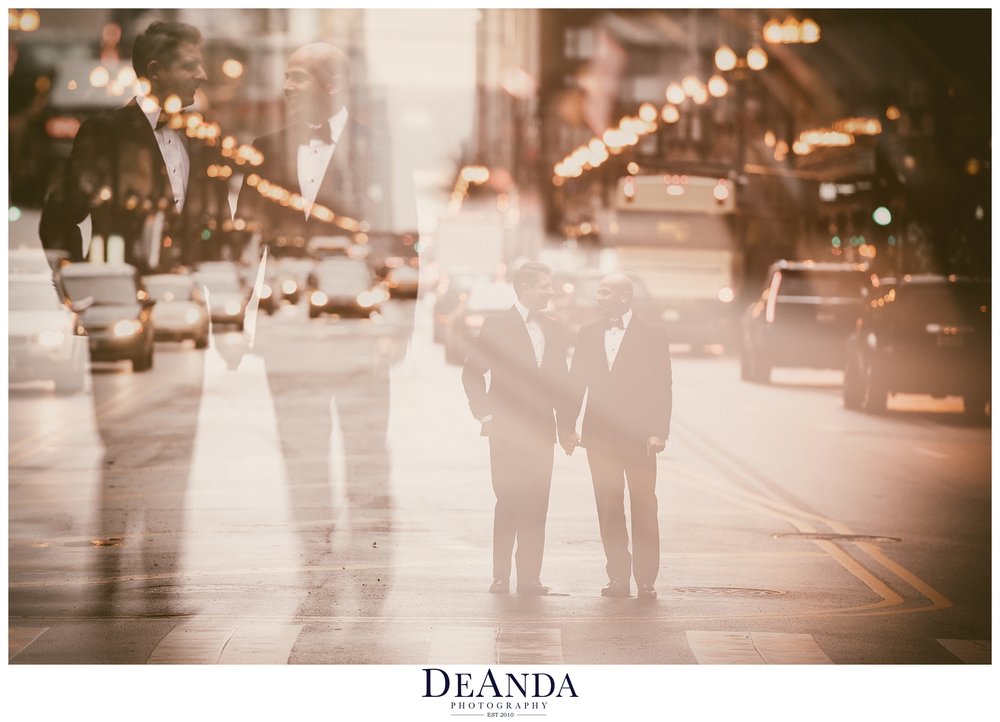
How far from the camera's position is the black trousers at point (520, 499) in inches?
334

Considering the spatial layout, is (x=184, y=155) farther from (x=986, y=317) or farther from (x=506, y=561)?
(x=986, y=317)

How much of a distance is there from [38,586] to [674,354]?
2510 centimetres

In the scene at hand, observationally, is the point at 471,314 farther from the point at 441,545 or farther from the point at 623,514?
the point at 623,514

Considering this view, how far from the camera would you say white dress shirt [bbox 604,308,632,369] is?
27.0 ft

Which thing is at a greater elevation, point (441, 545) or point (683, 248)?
point (683, 248)

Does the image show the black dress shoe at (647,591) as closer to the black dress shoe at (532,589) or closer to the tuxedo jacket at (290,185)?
the black dress shoe at (532,589)

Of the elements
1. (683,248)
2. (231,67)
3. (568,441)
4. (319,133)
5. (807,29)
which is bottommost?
(568,441)

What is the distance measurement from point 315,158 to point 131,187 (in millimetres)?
1340

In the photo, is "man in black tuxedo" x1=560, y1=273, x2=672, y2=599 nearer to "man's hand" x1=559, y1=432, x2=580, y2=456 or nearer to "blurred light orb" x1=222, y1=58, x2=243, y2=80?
"man's hand" x1=559, y1=432, x2=580, y2=456

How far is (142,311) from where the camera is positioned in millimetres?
26828

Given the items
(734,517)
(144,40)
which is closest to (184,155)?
(144,40)

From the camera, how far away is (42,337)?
872 inches

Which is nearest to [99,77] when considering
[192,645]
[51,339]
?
Result: [51,339]

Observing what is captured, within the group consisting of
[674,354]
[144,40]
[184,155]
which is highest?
[144,40]
